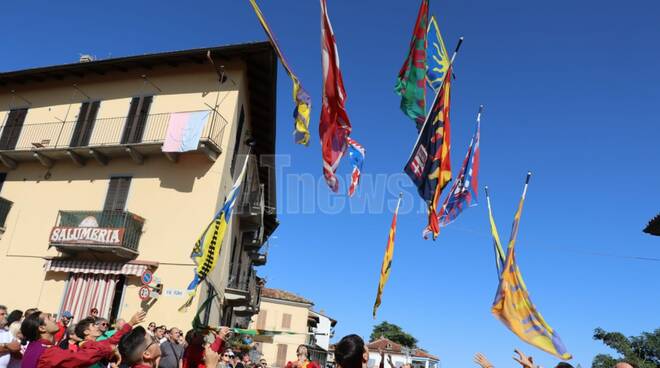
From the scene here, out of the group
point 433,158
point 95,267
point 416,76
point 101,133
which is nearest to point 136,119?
point 101,133

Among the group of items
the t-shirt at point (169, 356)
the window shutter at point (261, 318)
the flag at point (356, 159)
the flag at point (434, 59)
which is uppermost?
the flag at point (434, 59)

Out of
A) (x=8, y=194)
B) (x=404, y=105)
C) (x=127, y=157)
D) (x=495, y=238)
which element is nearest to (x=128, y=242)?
(x=127, y=157)

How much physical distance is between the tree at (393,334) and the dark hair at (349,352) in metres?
86.7

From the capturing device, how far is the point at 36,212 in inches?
763

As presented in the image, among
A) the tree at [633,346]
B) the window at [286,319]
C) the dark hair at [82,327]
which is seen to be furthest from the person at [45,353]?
the tree at [633,346]

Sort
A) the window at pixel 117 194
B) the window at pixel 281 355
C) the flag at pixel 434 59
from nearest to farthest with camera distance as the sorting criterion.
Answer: the flag at pixel 434 59
the window at pixel 117 194
the window at pixel 281 355

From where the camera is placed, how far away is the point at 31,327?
4.77m

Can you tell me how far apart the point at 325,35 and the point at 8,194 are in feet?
61.9

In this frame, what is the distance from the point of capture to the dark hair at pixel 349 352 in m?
3.79

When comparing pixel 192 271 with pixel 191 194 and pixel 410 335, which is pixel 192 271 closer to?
pixel 191 194

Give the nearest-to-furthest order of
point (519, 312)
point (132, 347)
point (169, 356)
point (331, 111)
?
point (132, 347), point (519, 312), point (331, 111), point (169, 356)

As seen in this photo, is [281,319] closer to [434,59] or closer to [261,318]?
[261,318]

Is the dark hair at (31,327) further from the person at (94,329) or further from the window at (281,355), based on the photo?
the window at (281,355)

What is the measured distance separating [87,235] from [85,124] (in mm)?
5459
